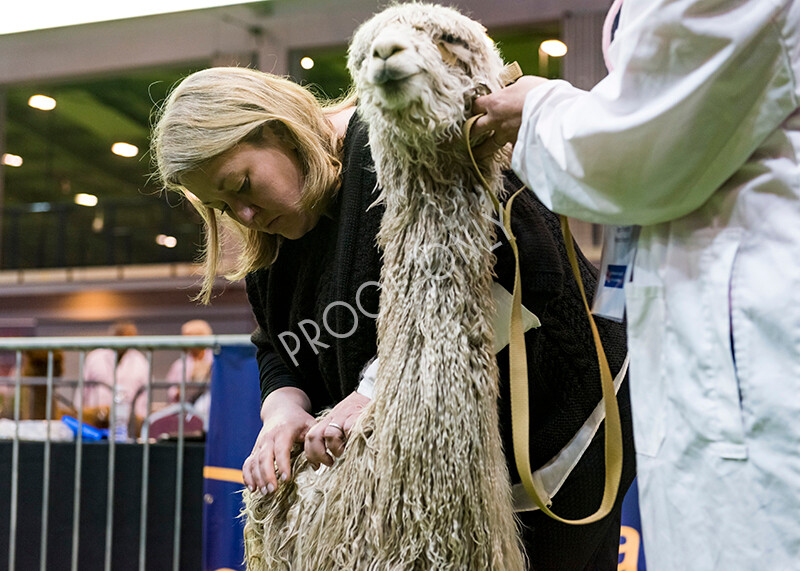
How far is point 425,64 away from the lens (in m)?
1.11

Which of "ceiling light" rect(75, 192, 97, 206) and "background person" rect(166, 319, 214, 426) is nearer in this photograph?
"background person" rect(166, 319, 214, 426)

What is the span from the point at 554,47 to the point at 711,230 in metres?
5.38

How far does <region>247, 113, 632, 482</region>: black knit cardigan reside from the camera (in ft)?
4.27

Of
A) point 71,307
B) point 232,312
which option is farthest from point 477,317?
point 71,307

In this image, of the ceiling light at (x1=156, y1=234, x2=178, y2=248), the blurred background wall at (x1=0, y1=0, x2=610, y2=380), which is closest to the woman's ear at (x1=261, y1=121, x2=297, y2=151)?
the blurred background wall at (x1=0, y1=0, x2=610, y2=380)

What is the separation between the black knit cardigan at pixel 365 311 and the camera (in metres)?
1.30

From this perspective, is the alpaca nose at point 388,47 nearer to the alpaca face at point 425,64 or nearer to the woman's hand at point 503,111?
the alpaca face at point 425,64

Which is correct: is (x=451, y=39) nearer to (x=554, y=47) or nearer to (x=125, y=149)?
(x=554, y=47)

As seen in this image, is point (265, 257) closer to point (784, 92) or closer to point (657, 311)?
point (657, 311)

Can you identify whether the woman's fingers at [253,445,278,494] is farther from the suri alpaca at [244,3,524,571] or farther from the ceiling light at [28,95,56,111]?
the ceiling light at [28,95,56,111]

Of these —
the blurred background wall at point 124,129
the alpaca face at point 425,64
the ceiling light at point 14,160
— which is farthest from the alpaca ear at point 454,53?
the ceiling light at point 14,160

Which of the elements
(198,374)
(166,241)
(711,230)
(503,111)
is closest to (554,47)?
(198,374)

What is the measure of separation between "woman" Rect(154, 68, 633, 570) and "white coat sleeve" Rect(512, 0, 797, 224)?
35cm

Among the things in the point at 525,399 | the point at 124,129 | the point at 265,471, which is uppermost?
the point at 124,129
